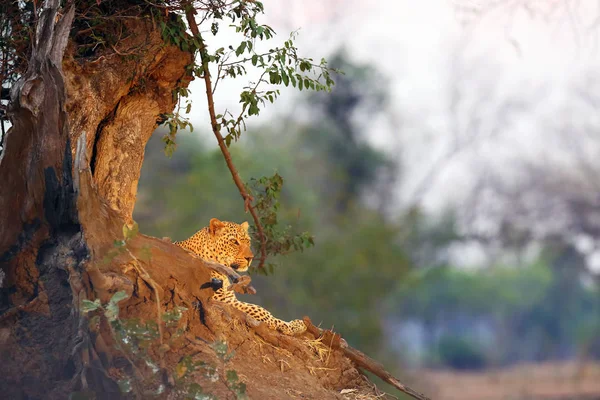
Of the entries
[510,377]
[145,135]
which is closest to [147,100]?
[145,135]

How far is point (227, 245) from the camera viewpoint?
4.86 m

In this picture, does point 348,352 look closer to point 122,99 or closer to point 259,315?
point 259,315

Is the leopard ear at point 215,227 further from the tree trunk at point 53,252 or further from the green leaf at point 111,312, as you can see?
the green leaf at point 111,312

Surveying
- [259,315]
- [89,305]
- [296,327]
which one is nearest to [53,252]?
[89,305]

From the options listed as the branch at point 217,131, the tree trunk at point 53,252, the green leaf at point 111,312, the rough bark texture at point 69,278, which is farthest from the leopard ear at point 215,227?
the green leaf at point 111,312

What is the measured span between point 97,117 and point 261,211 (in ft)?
5.43

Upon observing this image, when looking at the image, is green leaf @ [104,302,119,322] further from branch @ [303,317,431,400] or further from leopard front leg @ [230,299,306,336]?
branch @ [303,317,431,400]

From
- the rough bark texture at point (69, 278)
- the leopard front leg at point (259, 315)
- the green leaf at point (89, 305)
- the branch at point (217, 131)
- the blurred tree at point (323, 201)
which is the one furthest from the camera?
the blurred tree at point (323, 201)

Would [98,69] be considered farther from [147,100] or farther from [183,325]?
[183,325]

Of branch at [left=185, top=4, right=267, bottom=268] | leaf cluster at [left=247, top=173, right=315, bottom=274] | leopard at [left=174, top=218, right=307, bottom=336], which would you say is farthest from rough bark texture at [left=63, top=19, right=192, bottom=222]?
leaf cluster at [left=247, top=173, right=315, bottom=274]

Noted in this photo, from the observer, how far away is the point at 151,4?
4.43m

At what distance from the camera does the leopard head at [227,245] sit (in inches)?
190

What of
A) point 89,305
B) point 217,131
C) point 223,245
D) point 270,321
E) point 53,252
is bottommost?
point 89,305

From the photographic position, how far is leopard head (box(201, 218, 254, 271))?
483 cm
